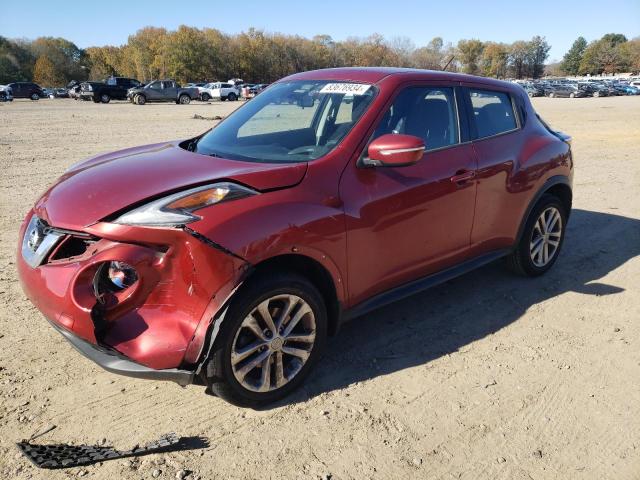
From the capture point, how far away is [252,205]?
2.65 metres

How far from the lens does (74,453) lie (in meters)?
2.53

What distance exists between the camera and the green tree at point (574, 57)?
→ 147 metres

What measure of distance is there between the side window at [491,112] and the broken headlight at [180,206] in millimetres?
2269

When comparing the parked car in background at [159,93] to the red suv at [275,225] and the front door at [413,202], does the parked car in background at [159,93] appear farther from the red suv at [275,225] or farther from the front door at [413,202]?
the front door at [413,202]

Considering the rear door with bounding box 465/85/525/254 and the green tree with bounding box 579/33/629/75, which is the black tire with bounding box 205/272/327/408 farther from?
→ the green tree with bounding box 579/33/629/75

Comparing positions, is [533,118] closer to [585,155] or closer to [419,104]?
[419,104]

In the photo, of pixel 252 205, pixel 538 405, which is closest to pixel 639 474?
pixel 538 405

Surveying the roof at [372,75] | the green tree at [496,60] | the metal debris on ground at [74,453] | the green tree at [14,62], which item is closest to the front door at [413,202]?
the roof at [372,75]

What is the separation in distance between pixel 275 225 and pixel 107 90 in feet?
142

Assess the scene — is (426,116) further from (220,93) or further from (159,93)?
(220,93)

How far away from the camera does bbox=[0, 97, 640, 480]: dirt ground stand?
253 cm

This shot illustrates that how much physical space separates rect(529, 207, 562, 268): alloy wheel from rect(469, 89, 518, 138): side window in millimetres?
941

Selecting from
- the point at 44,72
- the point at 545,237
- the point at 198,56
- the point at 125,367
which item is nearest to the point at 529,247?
the point at 545,237

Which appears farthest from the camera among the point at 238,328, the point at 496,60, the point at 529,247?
the point at 496,60
